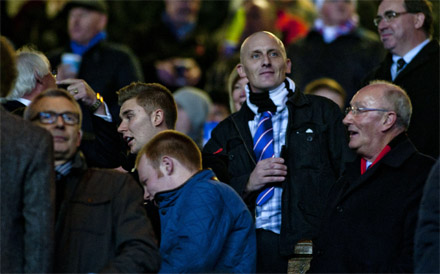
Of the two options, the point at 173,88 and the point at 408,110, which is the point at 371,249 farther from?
the point at 173,88

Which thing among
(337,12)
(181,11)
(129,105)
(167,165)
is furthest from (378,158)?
(181,11)

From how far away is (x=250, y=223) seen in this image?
18.9ft

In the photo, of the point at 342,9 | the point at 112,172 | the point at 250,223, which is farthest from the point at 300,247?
the point at 342,9

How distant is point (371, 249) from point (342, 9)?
4.83 m

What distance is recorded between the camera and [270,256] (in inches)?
261

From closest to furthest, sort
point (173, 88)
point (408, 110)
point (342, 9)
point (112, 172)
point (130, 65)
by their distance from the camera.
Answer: point (112, 172), point (408, 110), point (130, 65), point (342, 9), point (173, 88)

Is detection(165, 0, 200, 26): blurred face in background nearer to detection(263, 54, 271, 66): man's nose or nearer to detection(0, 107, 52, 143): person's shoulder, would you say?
detection(263, 54, 271, 66): man's nose

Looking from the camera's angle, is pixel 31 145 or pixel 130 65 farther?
pixel 130 65

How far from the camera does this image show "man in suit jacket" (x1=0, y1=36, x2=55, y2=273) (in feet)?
15.1

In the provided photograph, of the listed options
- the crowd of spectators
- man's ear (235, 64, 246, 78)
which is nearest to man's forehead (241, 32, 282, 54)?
the crowd of spectators

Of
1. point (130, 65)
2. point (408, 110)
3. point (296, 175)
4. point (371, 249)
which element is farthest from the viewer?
point (130, 65)

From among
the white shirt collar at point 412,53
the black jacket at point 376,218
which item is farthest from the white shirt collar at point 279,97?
Result: the white shirt collar at point 412,53

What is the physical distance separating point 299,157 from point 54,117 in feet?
7.82

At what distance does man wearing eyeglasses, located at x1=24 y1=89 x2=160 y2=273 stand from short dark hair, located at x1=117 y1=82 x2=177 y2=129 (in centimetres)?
162
